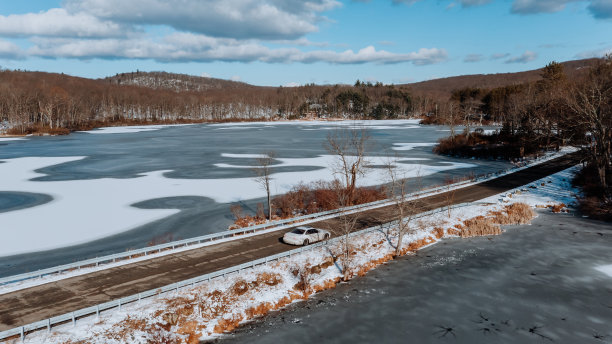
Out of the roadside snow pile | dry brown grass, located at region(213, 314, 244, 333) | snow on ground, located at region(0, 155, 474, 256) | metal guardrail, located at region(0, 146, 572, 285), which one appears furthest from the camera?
snow on ground, located at region(0, 155, 474, 256)

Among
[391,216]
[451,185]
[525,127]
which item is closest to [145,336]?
[391,216]

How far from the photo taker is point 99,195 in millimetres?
39625

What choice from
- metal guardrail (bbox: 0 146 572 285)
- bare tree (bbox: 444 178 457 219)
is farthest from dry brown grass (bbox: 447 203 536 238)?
metal guardrail (bbox: 0 146 572 285)

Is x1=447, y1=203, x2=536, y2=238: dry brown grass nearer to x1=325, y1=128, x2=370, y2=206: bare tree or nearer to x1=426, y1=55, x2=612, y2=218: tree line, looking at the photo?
x1=426, y1=55, x2=612, y2=218: tree line

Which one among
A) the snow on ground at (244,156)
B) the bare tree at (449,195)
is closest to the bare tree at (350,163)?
the bare tree at (449,195)

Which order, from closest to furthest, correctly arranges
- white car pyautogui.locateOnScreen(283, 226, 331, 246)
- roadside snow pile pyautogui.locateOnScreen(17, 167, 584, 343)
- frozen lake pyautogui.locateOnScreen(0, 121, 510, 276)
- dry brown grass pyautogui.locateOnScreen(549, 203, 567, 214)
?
1. roadside snow pile pyautogui.locateOnScreen(17, 167, 584, 343)
2. white car pyautogui.locateOnScreen(283, 226, 331, 246)
3. frozen lake pyautogui.locateOnScreen(0, 121, 510, 276)
4. dry brown grass pyautogui.locateOnScreen(549, 203, 567, 214)

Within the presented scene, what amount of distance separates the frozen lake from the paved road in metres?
4.81

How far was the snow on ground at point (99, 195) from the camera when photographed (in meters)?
28.5

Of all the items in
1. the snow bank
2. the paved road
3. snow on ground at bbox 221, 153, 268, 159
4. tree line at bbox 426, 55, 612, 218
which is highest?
tree line at bbox 426, 55, 612, 218

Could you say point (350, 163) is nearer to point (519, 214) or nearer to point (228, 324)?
point (519, 214)

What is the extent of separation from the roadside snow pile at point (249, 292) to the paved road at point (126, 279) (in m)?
1.27

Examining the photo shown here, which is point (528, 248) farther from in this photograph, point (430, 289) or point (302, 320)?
point (302, 320)

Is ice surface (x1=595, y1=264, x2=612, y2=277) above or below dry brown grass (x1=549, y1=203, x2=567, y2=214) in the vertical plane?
below

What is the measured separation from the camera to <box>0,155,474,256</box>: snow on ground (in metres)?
28.5
